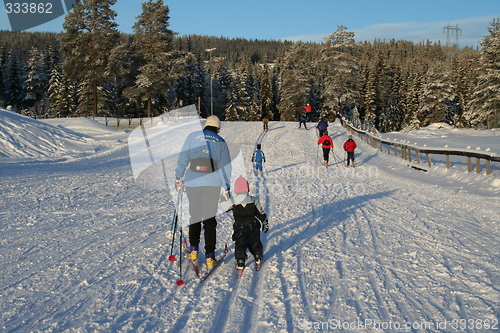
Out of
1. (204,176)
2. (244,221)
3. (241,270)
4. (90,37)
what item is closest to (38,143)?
(204,176)

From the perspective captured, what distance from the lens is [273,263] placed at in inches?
194

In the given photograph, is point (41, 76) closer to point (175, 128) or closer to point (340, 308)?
point (175, 128)

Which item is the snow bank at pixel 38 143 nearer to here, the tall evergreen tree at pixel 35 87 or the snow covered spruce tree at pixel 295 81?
the snow covered spruce tree at pixel 295 81

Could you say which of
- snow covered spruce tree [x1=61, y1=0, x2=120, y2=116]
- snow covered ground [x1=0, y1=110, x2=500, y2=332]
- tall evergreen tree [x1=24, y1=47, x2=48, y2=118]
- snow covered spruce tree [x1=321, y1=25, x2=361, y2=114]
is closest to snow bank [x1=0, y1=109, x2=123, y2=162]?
snow covered ground [x1=0, y1=110, x2=500, y2=332]

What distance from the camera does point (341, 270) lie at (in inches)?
184

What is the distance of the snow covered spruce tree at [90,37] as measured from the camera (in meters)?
35.3

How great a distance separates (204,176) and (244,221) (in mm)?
800

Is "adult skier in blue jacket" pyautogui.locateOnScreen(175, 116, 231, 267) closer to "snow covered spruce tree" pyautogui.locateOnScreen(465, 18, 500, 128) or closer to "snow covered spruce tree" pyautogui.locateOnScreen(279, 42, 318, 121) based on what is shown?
"snow covered spruce tree" pyautogui.locateOnScreen(465, 18, 500, 128)

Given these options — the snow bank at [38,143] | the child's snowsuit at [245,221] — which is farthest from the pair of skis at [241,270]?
the snow bank at [38,143]

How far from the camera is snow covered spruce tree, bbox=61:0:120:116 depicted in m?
35.3

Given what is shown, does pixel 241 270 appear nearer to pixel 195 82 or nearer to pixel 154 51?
pixel 154 51

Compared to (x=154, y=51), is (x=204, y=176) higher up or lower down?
lower down

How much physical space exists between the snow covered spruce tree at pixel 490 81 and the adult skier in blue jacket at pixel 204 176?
Answer: 42284 mm

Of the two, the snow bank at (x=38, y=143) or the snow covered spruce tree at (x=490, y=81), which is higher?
the snow covered spruce tree at (x=490, y=81)
